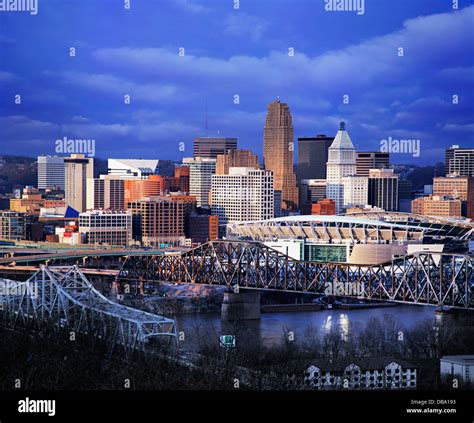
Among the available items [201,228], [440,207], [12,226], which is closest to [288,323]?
[201,228]

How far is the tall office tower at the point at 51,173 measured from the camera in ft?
84.1

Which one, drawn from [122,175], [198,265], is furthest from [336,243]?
[122,175]

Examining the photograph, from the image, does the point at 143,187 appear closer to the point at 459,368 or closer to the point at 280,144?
the point at 280,144

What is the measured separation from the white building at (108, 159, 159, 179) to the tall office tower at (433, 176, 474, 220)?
6.01 m

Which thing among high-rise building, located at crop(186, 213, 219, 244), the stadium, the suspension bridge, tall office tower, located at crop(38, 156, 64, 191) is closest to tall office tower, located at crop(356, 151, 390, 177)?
tall office tower, located at crop(38, 156, 64, 191)

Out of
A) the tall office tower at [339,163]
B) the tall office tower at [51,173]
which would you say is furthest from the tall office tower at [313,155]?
the tall office tower at [51,173]

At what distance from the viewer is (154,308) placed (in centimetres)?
1209

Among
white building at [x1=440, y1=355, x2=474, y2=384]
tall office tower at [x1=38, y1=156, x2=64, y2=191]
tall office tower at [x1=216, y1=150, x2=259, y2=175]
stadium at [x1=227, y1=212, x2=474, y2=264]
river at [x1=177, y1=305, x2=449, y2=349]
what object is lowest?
river at [x1=177, y1=305, x2=449, y2=349]

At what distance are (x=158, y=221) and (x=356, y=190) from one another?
310 inches

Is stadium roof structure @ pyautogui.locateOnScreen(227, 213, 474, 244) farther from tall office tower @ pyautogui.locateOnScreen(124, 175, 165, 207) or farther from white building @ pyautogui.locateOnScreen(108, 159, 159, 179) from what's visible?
white building @ pyautogui.locateOnScreen(108, 159, 159, 179)

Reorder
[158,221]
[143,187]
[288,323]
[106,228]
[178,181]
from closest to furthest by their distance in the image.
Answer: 1. [288,323]
2. [106,228]
3. [158,221]
4. [143,187]
5. [178,181]

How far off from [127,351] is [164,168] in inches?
809

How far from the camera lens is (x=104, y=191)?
2539 cm

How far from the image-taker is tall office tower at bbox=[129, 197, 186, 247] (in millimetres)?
20509
